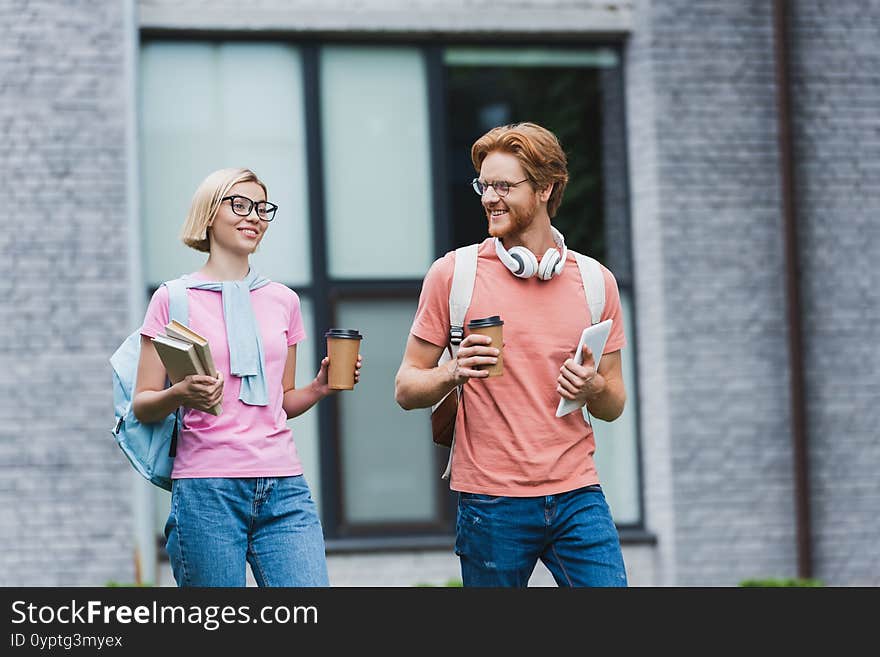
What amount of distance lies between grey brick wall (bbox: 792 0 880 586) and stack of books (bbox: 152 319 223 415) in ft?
18.4

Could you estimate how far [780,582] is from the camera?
28.3 feet

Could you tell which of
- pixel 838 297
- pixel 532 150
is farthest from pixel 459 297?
pixel 838 297

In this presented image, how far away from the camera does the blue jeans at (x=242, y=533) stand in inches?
168

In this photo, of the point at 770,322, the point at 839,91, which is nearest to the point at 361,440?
the point at 770,322

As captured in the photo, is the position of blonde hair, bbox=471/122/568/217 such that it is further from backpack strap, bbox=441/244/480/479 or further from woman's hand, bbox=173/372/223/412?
woman's hand, bbox=173/372/223/412

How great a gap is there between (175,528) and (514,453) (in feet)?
3.43

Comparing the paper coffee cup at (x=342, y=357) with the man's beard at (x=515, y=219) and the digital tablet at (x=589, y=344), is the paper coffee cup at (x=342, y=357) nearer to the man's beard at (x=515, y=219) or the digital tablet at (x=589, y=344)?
the man's beard at (x=515, y=219)

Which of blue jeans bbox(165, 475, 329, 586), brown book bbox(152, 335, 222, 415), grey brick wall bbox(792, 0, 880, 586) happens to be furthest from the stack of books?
grey brick wall bbox(792, 0, 880, 586)

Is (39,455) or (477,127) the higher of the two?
(477,127)

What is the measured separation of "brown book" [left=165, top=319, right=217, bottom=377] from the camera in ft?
13.4

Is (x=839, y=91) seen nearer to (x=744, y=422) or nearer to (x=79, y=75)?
(x=744, y=422)

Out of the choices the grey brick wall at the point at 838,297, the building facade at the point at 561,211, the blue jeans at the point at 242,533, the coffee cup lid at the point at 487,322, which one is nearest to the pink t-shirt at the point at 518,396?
the coffee cup lid at the point at 487,322

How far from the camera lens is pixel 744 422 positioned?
8805mm
